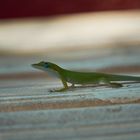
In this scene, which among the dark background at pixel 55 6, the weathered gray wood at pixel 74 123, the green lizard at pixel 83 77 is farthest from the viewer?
the dark background at pixel 55 6

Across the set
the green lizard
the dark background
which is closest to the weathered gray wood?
the green lizard

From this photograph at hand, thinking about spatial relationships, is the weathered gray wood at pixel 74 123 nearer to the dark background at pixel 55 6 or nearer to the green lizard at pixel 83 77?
the green lizard at pixel 83 77

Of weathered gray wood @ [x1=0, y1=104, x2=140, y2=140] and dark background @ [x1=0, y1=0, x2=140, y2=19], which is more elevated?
dark background @ [x1=0, y1=0, x2=140, y2=19]

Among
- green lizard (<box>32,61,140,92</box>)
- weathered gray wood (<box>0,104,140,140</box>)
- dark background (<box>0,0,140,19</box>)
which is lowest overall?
weathered gray wood (<box>0,104,140,140</box>)

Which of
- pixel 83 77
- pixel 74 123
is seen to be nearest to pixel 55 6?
pixel 83 77

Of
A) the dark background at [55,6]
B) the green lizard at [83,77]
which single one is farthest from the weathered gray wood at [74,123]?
the dark background at [55,6]

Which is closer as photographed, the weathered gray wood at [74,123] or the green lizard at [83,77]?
the weathered gray wood at [74,123]

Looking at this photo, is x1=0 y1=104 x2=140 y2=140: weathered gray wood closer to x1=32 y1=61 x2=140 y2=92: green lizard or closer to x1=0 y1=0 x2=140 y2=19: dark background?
x1=32 y1=61 x2=140 y2=92: green lizard

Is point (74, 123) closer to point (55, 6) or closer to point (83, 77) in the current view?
point (83, 77)

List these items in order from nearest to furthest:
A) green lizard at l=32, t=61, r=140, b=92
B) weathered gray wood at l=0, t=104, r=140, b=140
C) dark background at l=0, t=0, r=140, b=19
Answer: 1. weathered gray wood at l=0, t=104, r=140, b=140
2. green lizard at l=32, t=61, r=140, b=92
3. dark background at l=0, t=0, r=140, b=19

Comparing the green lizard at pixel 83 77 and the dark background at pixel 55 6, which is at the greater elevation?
the dark background at pixel 55 6

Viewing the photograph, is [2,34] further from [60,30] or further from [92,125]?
[92,125]

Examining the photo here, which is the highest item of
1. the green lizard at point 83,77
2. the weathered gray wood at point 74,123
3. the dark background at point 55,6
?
the dark background at point 55,6
